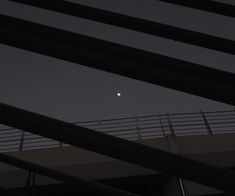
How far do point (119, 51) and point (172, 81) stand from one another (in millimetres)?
365

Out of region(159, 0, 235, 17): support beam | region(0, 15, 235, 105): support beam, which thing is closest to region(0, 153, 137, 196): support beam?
region(0, 15, 235, 105): support beam

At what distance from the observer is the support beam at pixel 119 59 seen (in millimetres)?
1335

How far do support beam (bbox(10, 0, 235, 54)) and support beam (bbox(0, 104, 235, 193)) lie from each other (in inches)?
32.2

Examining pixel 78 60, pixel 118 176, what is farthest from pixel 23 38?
pixel 118 176

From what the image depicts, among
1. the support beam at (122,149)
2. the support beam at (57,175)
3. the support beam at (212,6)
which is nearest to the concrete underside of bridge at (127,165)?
the support beam at (57,175)

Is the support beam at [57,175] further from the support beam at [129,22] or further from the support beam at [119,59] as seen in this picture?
the support beam at [129,22]

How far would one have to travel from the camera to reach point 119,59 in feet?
4.87

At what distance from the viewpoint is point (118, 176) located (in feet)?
20.5

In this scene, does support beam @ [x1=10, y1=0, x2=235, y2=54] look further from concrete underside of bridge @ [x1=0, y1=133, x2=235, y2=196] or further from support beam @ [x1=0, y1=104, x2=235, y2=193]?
concrete underside of bridge @ [x1=0, y1=133, x2=235, y2=196]

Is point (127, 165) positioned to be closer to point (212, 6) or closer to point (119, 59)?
point (212, 6)

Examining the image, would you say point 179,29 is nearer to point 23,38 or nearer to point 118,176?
point 23,38

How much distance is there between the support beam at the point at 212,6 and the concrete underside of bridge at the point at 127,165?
15.3ft

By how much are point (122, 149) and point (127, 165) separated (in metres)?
5.33

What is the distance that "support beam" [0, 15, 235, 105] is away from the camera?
133 centimetres
